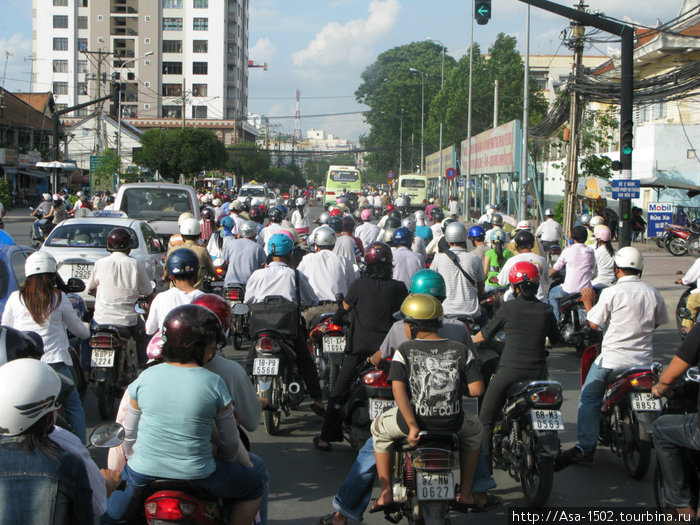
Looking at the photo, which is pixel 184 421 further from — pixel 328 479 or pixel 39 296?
pixel 328 479

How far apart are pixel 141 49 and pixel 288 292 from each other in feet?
296

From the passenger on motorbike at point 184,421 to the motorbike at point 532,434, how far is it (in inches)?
90.7

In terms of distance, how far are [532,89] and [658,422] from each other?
2150 inches

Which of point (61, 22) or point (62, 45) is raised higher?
point (61, 22)

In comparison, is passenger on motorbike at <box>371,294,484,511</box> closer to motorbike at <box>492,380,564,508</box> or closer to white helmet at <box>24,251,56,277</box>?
motorbike at <box>492,380,564,508</box>

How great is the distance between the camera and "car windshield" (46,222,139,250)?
11773mm

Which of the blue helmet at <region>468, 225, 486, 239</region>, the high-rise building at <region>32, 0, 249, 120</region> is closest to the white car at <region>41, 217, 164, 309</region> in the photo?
the blue helmet at <region>468, 225, 486, 239</region>

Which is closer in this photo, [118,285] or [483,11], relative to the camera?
[118,285]

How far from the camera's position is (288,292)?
A: 734 centimetres

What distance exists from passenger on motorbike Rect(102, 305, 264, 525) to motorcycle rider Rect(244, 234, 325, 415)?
3599 mm

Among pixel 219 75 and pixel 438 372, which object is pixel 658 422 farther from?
pixel 219 75

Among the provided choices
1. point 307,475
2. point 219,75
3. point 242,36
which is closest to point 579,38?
point 307,475

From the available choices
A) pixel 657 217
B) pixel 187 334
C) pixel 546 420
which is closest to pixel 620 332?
pixel 546 420

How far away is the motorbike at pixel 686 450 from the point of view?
449cm
